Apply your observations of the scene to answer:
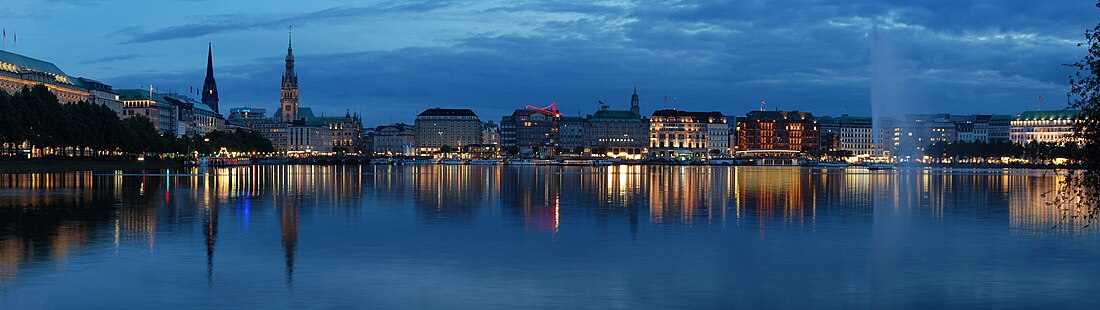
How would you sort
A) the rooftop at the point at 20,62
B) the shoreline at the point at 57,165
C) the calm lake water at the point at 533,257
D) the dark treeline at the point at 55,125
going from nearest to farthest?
the calm lake water at the point at 533,257 < the shoreline at the point at 57,165 < the dark treeline at the point at 55,125 < the rooftop at the point at 20,62

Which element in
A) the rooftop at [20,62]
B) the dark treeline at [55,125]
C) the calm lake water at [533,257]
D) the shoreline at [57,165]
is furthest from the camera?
the rooftop at [20,62]

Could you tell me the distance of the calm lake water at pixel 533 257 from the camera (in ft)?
70.2

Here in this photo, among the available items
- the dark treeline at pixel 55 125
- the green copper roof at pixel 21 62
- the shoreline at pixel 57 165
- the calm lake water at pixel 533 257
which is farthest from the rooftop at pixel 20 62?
the calm lake water at pixel 533 257

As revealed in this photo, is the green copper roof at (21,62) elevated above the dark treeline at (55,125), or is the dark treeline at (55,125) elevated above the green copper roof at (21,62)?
the green copper roof at (21,62)

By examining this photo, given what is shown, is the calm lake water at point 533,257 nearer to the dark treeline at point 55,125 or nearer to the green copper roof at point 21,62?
the dark treeline at point 55,125

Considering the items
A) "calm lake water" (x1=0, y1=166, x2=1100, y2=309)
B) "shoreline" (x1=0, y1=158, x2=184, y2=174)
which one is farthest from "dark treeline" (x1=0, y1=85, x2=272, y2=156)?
"calm lake water" (x1=0, y1=166, x2=1100, y2=309)

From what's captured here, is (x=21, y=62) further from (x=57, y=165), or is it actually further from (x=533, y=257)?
(x=533, y=257)

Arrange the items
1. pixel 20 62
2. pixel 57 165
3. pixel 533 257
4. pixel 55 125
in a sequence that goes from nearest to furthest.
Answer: pixel 533 257
pixel 57 165
pixel 55 125
pixel 20 62

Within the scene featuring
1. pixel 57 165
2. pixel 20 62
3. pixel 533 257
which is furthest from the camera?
pixel 20 62

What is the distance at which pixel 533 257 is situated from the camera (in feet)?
93.5

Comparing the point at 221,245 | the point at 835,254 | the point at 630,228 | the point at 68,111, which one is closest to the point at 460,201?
the point at 630,228

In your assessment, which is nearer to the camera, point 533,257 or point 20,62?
point 533,257

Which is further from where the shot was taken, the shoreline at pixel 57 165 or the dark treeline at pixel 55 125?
the dark treeline at pixel 55 125

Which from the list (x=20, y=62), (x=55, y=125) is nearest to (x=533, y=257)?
(x=55, y=125)
